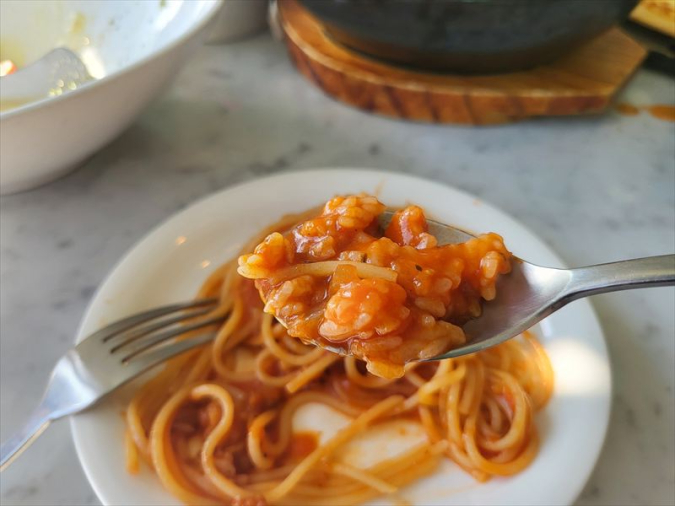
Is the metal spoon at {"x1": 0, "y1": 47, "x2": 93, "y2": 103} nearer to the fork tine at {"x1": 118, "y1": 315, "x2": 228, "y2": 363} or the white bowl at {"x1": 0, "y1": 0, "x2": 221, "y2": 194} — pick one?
the white bowl at {"x1": 0, "y1": 0, "x2": 221, "y2": 194}

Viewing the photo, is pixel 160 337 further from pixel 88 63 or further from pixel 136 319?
pixel 88 63

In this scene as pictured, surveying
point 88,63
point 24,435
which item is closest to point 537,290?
point 24,435

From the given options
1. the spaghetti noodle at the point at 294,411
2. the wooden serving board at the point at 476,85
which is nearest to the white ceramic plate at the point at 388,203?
the spaghetti noodle at the point at 294,411

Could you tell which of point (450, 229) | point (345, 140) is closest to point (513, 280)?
point (450, 229)

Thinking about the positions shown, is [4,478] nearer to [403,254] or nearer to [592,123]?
[403,254]

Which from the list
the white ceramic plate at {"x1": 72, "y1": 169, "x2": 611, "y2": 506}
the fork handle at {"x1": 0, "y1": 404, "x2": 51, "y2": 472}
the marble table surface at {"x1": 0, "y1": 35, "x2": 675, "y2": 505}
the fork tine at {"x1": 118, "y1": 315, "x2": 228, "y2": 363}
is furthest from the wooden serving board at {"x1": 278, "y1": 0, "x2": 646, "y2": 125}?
the fork handle at {"x1": 0, "y1": 404, "x2": 51, "y2": 472}
